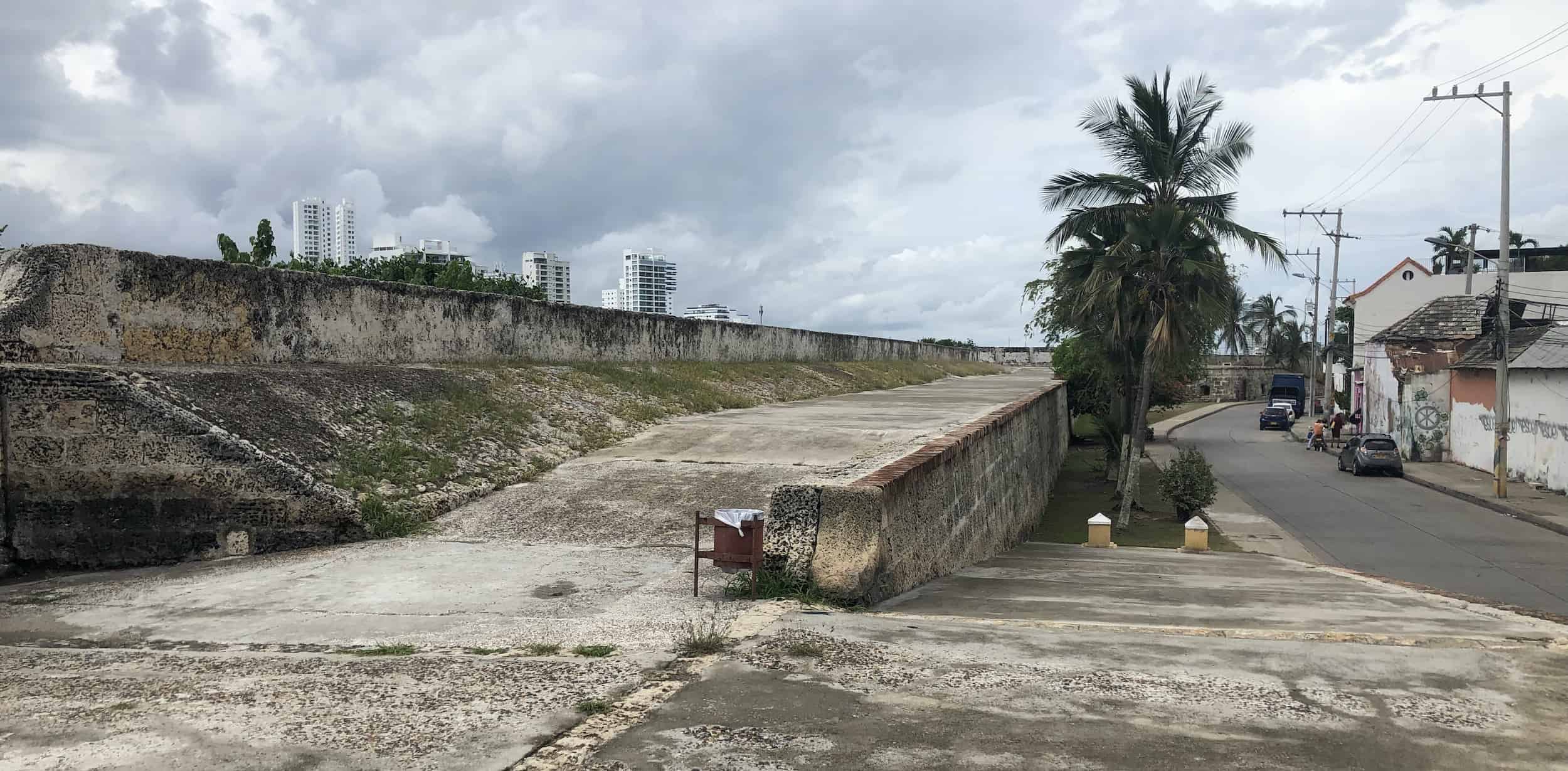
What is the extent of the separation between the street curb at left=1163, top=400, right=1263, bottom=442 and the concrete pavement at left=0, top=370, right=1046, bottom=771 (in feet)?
113

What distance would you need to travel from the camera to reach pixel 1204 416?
5400 centimetres

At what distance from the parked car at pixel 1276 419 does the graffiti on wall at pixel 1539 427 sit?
18.5 meters

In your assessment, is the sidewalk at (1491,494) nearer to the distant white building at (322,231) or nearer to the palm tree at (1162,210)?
the palm tree at (1162,210)

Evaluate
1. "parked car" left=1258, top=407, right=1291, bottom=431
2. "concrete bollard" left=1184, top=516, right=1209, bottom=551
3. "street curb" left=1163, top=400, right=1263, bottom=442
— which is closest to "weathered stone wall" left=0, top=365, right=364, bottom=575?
"concrete bollard" left=1184, top=516, right=1209, bottom=551

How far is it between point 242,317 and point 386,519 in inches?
120

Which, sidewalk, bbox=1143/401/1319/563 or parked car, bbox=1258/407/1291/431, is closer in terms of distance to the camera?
sidewalk, bbox=1143/401/1319/563

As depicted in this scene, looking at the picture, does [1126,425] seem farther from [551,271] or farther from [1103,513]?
[551,271]

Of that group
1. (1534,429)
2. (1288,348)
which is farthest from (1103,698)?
(1288,348)

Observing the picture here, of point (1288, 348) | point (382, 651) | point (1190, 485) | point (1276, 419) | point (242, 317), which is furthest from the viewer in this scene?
point (1288, 348)

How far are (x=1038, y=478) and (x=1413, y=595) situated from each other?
31.1 feet

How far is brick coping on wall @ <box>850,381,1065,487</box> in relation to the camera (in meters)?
6.32

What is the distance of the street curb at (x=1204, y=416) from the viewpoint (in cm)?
4094

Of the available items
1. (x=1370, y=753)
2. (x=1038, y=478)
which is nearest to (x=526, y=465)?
(x=1370, y=753)

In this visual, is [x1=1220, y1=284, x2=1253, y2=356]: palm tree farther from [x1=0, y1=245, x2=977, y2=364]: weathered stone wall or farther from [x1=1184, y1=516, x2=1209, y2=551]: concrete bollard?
[x1=0, y1=245, x2=977, y2=364]: weathered stone wall
